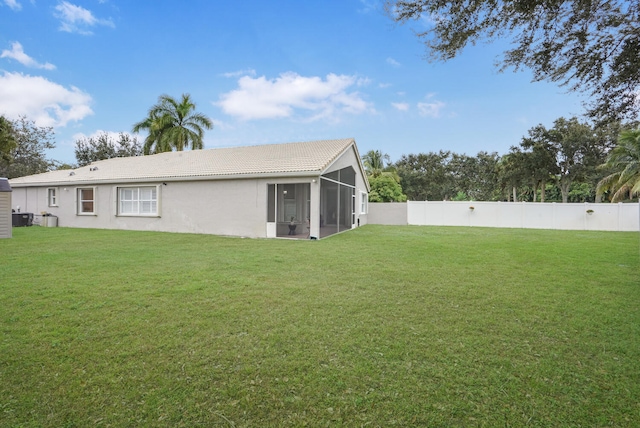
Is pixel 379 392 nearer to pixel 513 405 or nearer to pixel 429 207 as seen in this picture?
pixel 513 405

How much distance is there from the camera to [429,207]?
21.0 m

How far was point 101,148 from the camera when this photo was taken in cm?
3609

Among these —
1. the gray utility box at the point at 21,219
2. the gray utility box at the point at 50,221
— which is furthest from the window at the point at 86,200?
the gray utility box at the point at 21,219

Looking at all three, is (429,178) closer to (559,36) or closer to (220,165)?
(220,165)

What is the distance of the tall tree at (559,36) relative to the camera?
449 cm

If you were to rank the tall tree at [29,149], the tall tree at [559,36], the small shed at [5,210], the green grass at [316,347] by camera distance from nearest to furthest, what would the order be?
the green grass at [316,347], the tall tree at [559,36], the small shed at [5,210], the tall tree at [29,149]

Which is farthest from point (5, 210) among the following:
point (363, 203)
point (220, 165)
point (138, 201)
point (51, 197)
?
point (363, 203)

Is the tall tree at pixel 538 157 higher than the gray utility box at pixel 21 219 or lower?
higher

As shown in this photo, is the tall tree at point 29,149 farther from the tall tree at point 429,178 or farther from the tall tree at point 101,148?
the tall tree at point 429,178

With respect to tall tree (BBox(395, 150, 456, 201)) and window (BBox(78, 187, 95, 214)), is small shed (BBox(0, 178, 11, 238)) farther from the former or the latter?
tall tree (BBox(395, 150, 456, 201))

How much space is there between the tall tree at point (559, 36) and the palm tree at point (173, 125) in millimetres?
29974

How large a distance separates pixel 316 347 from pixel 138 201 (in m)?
15.2

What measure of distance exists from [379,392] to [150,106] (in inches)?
1349

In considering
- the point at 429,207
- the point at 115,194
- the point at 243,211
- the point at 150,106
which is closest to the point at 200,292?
the point at 243,211
